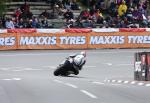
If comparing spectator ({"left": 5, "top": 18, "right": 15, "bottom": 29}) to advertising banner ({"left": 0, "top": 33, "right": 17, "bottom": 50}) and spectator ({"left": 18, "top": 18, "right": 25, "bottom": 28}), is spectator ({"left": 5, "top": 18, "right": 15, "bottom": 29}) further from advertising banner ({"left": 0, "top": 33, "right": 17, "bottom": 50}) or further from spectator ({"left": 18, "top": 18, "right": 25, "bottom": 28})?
advertising banner ({"left": 0, "top": 33, "right": 17, "bottom": 50})

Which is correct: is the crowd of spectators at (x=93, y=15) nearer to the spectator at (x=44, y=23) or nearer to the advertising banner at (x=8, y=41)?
the spectator at (x=44, y=23)

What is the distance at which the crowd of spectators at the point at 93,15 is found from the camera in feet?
140

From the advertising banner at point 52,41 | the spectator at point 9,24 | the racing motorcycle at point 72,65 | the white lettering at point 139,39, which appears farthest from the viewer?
the white lettering at point 139,39

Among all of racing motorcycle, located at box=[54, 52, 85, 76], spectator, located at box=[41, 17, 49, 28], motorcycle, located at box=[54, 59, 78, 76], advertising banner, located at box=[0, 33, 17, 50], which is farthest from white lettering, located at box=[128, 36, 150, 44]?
racing motorcycle, located at box=[54, 52, 85, 76]

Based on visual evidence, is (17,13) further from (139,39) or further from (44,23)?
(139,39)

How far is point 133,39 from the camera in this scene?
4162 centimetres

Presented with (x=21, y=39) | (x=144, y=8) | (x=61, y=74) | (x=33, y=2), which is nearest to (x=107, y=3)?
(x=144, y=8)

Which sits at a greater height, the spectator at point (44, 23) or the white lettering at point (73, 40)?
the spectator at point (44, 23)

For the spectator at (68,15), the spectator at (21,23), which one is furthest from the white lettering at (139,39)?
the spectator at (21,23)

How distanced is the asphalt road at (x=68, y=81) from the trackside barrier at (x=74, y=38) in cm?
113

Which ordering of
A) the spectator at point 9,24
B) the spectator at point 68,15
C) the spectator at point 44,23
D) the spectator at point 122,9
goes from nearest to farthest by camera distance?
the spectator at point 9,24, the spectator at point 44,23, the spectator at point 68,15, the spectator at point 122,9

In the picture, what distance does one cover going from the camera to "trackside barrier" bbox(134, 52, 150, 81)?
72.3 ft

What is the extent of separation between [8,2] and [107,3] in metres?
8.17

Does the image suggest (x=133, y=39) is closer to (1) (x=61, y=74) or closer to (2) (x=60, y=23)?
(2) (x=60, y=23)
